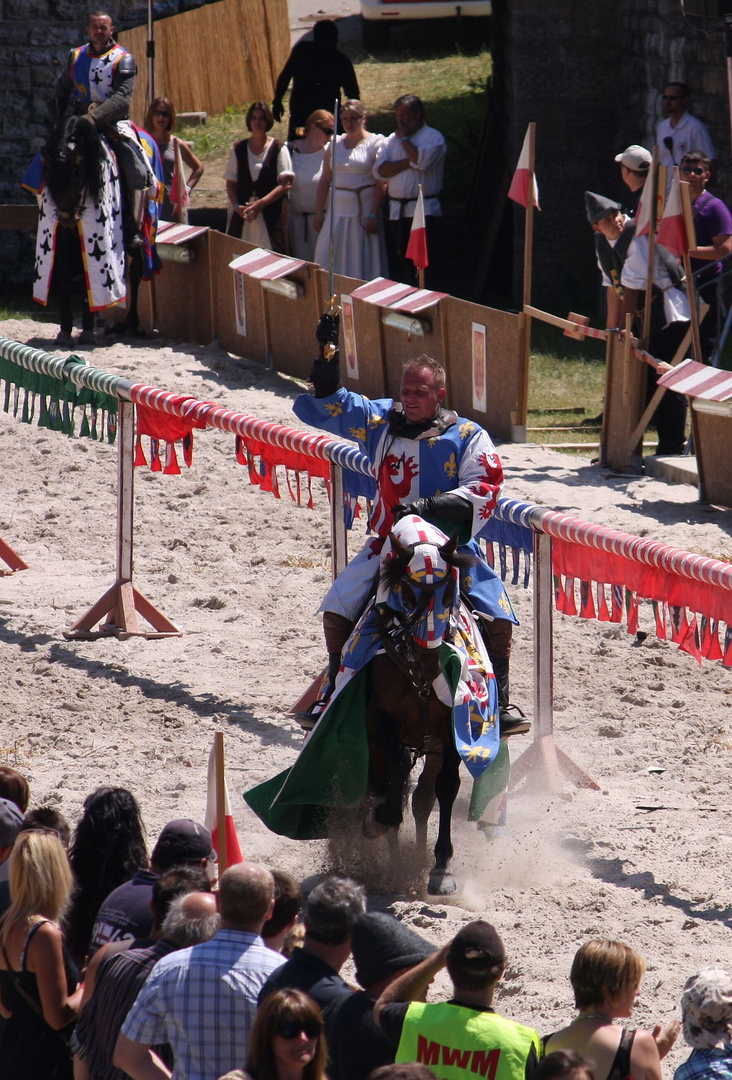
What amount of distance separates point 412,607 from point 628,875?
137cm

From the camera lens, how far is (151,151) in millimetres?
13688

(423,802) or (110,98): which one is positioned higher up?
(110,98)

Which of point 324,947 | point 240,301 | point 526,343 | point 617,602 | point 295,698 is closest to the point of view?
point 324,947

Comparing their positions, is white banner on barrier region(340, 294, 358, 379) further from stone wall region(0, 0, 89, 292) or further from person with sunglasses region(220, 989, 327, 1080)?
person with sunglasses region(220, 989, 327, 1080)

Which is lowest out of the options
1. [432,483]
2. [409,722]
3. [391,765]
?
[391,765]

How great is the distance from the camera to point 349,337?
12953 millimetres

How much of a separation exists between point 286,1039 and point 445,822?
9.64 feet

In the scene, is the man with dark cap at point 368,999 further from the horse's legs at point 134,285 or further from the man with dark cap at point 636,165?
the horse's legs at point 134,285

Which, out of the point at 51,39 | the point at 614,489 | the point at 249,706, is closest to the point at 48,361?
the point at 249,706

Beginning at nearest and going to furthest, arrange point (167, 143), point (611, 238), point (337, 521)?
point (337, 521) → point (611, 238) → point (167, 143)

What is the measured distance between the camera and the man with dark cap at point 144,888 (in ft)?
13.5

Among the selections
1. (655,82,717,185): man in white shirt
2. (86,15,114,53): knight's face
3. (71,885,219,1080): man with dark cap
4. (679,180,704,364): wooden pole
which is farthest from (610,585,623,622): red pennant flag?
(86,15,114,53): knight's face

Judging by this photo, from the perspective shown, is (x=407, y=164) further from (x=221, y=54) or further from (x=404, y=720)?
(x=221, y=54)

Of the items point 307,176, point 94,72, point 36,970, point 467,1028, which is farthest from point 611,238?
point 467,1028
